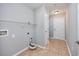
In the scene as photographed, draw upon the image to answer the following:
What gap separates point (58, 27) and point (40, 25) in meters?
0.35

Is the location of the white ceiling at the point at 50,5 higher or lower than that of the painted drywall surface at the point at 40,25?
higher

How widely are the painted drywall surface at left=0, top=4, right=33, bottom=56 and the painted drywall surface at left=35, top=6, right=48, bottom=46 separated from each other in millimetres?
113

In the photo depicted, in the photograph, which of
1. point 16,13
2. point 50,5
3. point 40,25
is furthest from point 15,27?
point 50,5

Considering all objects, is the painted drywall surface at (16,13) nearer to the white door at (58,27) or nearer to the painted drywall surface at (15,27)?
the painted drywall surface at (15,27)

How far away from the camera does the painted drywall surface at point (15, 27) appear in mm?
1497

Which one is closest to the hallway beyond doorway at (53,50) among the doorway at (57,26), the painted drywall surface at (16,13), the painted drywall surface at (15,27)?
the doorway at (57,26)

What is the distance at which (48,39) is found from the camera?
1.67 metres

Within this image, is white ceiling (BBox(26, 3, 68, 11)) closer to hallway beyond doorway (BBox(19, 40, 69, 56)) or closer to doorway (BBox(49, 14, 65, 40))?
doorway (BBox(49, 14, 65, 40))

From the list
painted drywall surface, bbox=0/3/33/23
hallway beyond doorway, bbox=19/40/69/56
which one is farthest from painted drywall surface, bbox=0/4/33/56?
hallway beyond doorway, bbox=19/40/69/56

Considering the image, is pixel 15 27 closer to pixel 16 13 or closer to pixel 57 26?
pixel 16 13

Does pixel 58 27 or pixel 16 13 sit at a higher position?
pixel 16 13

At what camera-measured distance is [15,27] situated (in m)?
1.59

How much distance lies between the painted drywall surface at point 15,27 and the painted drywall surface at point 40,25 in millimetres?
113

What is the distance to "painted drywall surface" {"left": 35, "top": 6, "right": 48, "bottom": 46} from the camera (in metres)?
1.62
